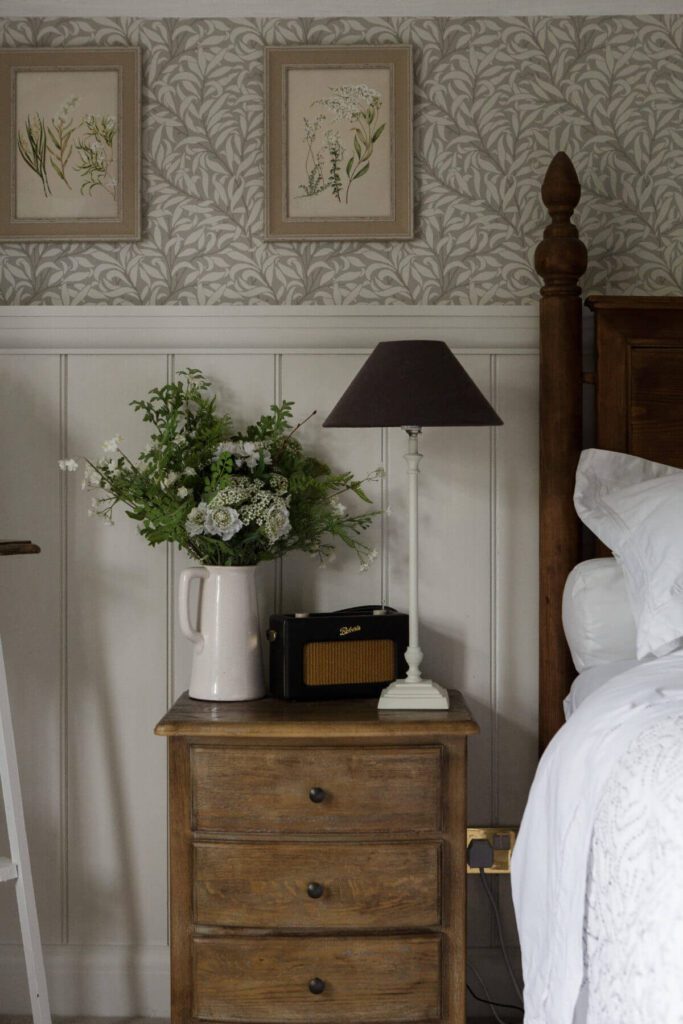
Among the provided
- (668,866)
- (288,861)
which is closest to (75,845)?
(288,861)

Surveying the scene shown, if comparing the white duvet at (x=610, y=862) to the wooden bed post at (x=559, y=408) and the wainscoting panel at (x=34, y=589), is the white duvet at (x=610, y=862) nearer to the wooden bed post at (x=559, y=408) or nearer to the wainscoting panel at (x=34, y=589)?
the wooden bed post at (x=559, y=408)

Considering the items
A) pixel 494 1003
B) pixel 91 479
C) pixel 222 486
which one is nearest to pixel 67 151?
pixel 91 479

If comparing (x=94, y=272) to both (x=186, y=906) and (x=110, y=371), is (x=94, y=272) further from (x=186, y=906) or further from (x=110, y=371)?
(x=186, y=906)

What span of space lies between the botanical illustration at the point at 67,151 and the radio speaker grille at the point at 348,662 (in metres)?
1.15

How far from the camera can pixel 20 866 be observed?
1.86 m

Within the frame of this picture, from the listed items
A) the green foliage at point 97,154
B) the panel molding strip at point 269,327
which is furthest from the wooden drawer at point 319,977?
the green foliage at point 97,154

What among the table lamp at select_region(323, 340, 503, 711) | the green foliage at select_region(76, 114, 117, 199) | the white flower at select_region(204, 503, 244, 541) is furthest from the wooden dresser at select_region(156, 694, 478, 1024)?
the green foliage at select_region(76, 114, 117, 199)

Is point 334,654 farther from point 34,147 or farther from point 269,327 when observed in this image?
point 34,147

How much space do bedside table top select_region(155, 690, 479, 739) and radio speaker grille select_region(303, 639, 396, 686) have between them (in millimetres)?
92

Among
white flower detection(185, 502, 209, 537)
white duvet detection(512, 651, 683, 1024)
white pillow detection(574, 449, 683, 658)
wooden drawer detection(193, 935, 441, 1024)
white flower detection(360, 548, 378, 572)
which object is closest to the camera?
white duvet detection(512, 651, 683, 1024)

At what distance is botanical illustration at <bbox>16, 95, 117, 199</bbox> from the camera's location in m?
2.17

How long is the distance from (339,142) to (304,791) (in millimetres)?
1402

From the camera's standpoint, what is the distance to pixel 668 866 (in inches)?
44.1

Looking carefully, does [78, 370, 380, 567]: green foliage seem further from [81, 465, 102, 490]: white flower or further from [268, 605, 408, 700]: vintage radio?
[268, 605, 408, 700]: vintage radio
